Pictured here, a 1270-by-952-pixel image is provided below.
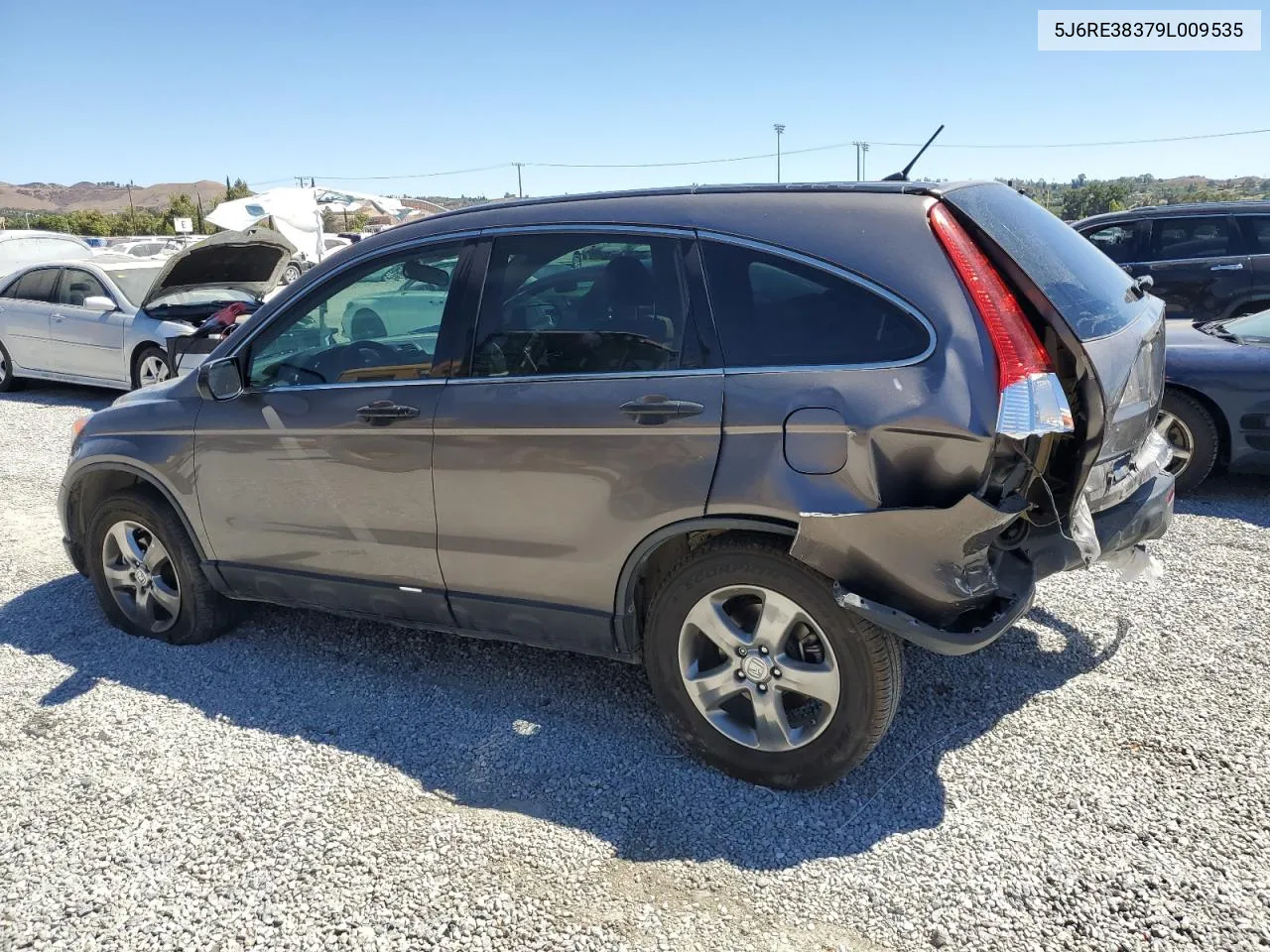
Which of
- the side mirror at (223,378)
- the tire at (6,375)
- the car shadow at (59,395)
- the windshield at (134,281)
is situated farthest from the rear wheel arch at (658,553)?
the tire at (6,375)

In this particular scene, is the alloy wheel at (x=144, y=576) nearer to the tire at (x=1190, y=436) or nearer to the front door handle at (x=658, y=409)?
the front door handle at (x=658, y=409)

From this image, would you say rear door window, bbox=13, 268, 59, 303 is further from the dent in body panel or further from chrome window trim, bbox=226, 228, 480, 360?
the dent in body panel

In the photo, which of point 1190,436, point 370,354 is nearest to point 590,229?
point 370,354

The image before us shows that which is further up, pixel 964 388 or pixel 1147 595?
pixel 964 388

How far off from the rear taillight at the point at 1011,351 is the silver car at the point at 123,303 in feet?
27.8

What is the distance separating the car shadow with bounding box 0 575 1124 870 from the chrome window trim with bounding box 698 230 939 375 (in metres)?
1.36

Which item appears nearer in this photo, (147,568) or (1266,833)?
(1266,833)

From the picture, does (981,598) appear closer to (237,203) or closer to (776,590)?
(776,590)

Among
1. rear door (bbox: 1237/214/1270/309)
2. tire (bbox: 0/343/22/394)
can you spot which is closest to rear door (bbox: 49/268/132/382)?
tire (bbox: 0/343/22/394)

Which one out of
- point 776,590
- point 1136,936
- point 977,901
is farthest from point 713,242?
point 1136,936

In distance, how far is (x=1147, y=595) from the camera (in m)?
4.55

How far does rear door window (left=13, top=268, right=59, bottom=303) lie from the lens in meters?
11.4

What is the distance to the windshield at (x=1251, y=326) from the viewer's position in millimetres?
6090

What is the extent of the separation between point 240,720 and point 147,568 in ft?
3.74
